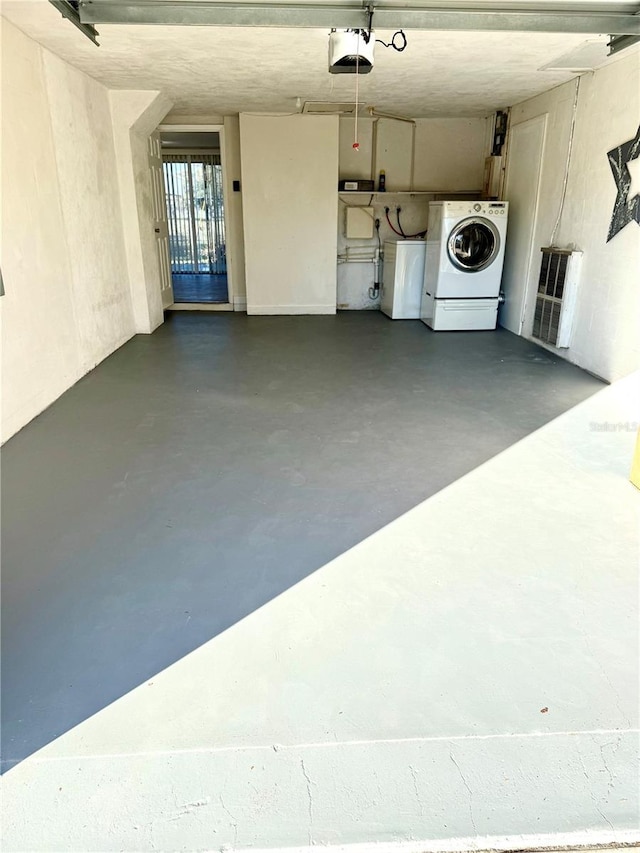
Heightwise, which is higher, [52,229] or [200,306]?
[52,229]

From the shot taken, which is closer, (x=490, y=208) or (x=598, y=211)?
(x=598, y=211)

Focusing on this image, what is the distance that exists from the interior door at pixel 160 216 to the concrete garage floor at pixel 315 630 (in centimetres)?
382

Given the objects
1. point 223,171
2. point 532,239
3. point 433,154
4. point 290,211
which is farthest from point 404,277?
point 223,171

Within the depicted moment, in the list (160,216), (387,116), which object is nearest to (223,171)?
(160,216)

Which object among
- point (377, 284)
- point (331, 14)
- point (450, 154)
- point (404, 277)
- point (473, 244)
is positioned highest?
point (331, 14)

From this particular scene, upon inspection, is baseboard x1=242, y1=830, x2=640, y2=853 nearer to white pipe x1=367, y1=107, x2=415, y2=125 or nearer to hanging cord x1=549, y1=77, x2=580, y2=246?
hanging cord x1=549, y1=77, x2=580, y2=246

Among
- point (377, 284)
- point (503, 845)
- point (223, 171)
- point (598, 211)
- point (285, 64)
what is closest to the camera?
point (503, 845)

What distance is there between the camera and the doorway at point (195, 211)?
10.6 meters

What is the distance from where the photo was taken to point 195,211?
11.1 meters

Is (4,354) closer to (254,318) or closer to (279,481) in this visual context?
(279,481)

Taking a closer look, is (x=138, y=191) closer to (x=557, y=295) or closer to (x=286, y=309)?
(x=286, y=309)

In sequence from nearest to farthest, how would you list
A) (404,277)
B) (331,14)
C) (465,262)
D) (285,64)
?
(331,14) < (285,64) < (465,262) < (404,277)

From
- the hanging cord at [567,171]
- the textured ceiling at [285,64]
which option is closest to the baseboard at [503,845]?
the textured ceiling at [285,64]

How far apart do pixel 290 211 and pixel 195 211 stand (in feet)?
16.0
